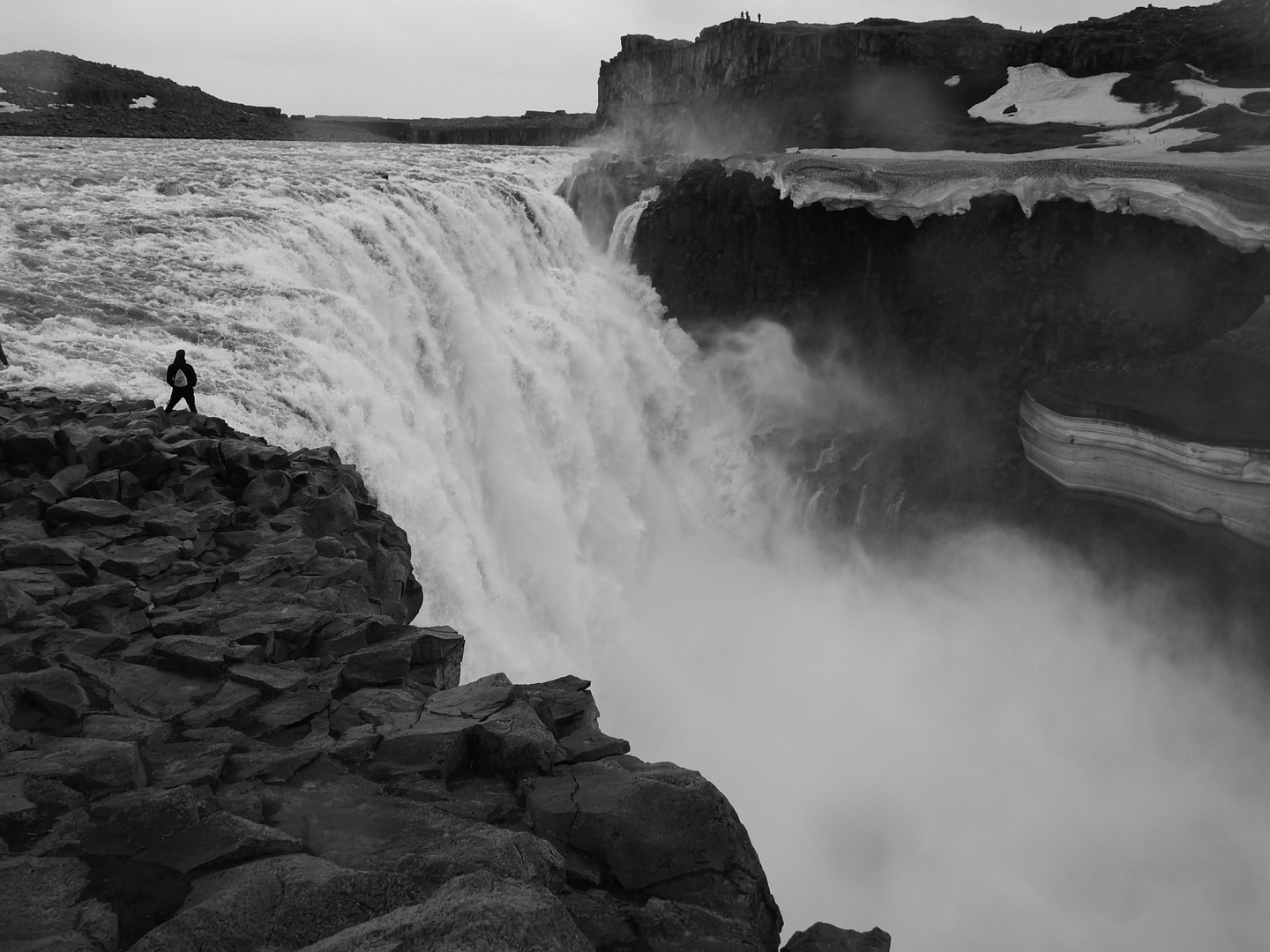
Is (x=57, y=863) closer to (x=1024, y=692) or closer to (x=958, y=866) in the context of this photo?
(x=958, y=866)

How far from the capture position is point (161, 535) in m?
7.87

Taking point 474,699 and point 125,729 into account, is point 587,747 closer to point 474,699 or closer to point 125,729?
point 474,699

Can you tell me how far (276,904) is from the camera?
13.5ft

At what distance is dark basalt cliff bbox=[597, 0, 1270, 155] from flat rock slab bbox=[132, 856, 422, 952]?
26599mm

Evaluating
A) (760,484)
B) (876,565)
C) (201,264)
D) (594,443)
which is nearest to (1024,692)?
(876,565)

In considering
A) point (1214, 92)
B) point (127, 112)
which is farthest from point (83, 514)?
point (127, 112)

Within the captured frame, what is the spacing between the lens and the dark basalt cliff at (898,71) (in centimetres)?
2975

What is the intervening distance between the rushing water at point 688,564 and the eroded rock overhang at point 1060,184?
428 cm

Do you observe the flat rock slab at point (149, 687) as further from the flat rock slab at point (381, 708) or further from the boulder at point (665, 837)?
the boulder at point (665, 837)

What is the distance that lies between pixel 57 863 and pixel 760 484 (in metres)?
19.2

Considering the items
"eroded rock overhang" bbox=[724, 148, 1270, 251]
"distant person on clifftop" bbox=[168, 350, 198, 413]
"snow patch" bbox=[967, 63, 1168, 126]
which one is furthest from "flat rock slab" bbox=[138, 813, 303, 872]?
"snow patch" bbox=[967, 63, 1168, 126]

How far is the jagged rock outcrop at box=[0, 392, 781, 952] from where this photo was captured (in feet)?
13.5

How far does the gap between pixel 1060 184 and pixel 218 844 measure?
1848cm

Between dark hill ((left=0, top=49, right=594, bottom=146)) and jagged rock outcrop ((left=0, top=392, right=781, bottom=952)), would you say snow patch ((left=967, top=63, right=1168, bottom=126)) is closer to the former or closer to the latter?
jagged rock outcrop ((left=0, top=392, right=781, bottom=952))
